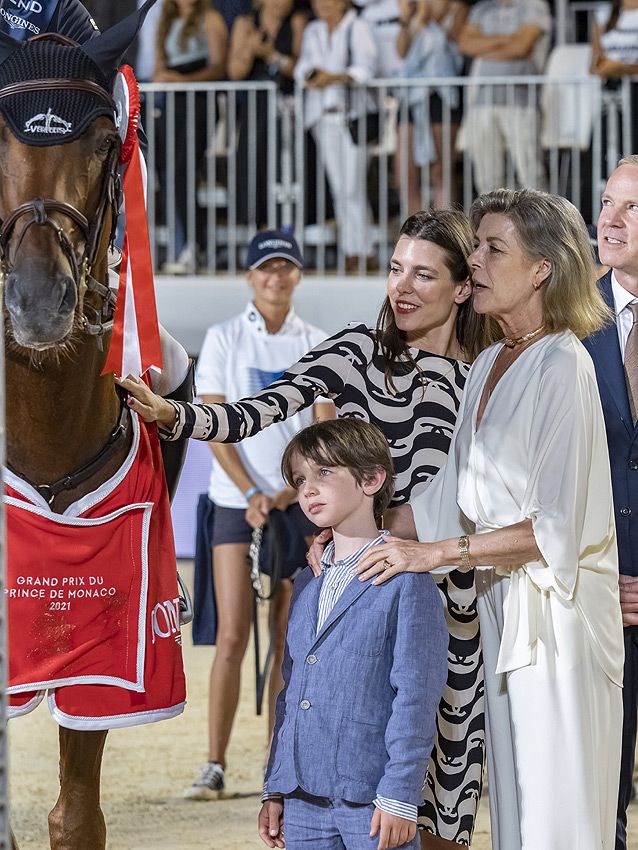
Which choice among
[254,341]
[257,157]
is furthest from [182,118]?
[254,341]

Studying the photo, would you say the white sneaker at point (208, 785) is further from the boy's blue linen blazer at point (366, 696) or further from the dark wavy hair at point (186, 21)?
the dark wavy hair at point (186, 21)

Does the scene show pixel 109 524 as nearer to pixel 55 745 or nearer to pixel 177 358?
pixel 177 358

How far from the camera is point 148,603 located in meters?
2.88

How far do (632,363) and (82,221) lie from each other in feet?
4.55

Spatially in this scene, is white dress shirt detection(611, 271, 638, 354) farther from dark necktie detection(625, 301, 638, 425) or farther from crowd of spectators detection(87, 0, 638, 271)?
crowd of spectators detection(87, 0, 638, 271)

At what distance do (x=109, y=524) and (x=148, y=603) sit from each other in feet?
0.70

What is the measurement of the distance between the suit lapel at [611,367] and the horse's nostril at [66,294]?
4.34ft

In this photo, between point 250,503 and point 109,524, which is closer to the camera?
point 109,524

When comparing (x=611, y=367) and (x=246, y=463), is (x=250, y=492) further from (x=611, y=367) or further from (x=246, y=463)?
(x=611, y=367)

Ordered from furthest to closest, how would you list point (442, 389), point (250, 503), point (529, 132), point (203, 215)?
1. point (203, 215)
2. point (529, 132)
3. point (250, 503)
4. point (442, 389)

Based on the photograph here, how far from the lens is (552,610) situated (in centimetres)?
258

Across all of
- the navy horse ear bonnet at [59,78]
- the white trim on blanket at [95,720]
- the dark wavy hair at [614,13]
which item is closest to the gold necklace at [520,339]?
the navy horse ear bonnet at [59,78]

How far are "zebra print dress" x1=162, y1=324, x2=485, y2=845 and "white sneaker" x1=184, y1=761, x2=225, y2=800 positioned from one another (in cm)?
187

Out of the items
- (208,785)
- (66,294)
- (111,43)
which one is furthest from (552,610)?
(208,785)
